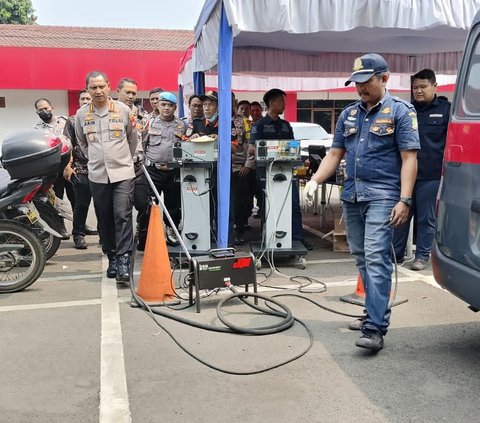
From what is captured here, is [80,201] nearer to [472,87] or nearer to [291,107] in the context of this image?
[472,87]

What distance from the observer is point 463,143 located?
10.6 feet

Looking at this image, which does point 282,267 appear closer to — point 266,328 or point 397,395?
point 266,328

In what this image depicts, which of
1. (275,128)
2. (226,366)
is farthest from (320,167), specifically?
(275,128)

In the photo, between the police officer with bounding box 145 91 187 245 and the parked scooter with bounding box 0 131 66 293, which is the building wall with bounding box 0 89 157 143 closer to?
the police officer with bounding box 145 91 187 245

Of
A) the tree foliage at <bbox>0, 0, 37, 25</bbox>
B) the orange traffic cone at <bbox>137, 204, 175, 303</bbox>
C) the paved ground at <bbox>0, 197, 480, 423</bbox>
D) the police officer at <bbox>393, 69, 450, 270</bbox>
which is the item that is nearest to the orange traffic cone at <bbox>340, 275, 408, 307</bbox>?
the paved ground at <bbox>0, 197, 480, 423</bbox>

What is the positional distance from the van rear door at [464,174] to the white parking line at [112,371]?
A: 6.85 ft

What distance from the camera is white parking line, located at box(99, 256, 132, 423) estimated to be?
2895mm

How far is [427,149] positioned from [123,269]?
3353mm

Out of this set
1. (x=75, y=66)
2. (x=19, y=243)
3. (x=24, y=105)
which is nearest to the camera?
(x=19, y=243)

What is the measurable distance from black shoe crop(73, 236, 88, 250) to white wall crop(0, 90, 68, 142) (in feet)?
54.9

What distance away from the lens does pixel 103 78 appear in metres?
5.12

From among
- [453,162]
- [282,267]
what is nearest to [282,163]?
[282,267]

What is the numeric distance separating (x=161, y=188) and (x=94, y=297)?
205cm

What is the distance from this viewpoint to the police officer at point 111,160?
17.0 feet
